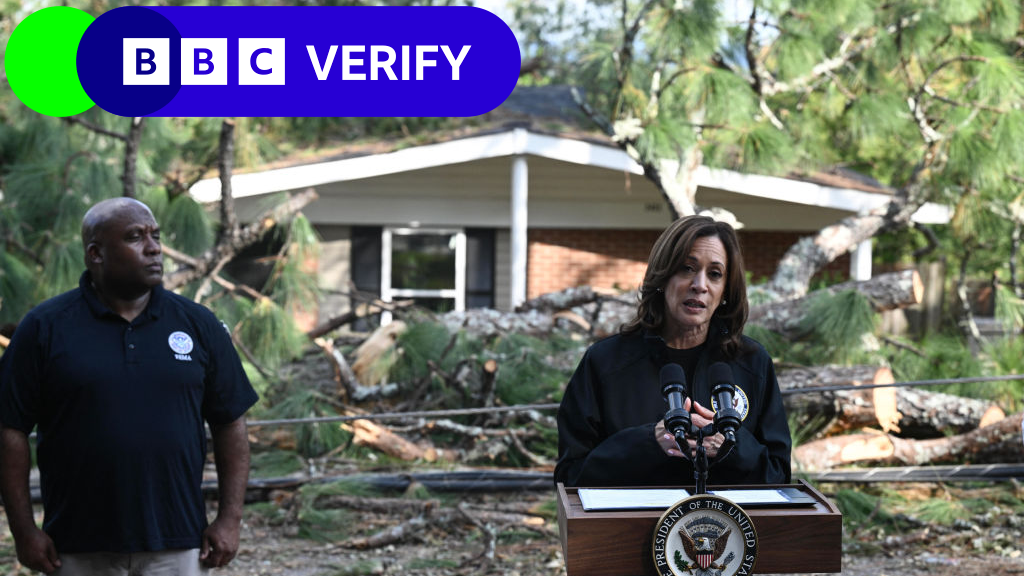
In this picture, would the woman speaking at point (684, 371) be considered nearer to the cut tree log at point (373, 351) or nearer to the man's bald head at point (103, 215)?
the man's bald head at point (103, 215)

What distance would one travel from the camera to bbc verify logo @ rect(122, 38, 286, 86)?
17.0 feet

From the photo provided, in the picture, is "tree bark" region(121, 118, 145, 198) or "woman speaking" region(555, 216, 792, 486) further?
"tree bark" region(121, 118, 145, 198)

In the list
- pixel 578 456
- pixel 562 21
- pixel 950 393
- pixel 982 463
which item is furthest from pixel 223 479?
pixel 562 21

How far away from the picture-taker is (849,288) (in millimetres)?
6652

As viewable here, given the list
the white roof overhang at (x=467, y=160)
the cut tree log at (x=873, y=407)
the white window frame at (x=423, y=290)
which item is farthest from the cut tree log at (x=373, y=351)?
the white window frame at (x=423, y=290)

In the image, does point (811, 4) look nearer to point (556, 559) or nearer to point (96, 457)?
point (556, 559)

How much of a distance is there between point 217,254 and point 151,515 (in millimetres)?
3822

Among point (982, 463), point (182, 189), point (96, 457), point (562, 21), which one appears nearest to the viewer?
point (96, 457)

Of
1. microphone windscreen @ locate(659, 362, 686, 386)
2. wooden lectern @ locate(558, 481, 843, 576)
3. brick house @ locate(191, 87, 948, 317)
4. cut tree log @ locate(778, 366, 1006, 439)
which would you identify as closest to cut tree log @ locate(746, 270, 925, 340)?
cut tree log @ locate(778, 366, 1006, 439)

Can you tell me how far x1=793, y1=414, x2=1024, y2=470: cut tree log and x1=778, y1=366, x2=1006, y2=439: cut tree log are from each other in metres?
0.12

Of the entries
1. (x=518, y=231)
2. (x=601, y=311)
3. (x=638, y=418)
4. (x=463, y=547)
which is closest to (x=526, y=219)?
(x=518, y=231)

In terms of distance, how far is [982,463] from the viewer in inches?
240

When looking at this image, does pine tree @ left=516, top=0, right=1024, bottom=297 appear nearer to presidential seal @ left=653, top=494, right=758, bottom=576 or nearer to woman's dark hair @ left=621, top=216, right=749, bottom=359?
woman's dark hair @ left=621, top=216, right=749, bottom=359

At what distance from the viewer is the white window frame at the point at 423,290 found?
453 inches
